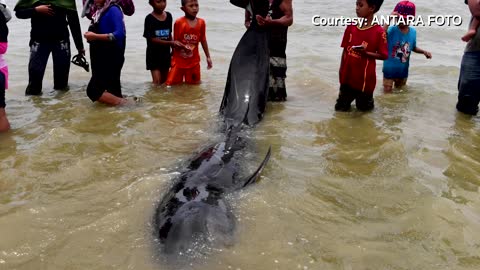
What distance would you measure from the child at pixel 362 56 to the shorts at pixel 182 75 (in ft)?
7.58

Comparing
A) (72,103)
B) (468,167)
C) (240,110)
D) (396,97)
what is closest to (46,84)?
(72,103)

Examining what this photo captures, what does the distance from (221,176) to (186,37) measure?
330 centimetres

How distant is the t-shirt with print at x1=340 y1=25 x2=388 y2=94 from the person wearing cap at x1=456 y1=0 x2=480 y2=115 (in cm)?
104

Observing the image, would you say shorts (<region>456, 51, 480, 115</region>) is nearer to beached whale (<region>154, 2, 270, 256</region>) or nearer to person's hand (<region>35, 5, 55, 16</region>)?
beached whale (<region>154, 2, 270, 256</region>)

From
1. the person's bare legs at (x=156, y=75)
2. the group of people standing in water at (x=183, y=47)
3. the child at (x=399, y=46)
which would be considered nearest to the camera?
the group of people standing in water at (x=183, y=47)

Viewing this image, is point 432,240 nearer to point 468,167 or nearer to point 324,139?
point 468,167

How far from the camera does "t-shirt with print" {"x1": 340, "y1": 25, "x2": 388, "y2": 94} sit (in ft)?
15.5

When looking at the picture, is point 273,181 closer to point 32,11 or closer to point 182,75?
point 182,75

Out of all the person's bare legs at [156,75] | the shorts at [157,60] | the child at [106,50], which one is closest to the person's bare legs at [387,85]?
the shorts at [157,60]

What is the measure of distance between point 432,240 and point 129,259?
1.87 metres

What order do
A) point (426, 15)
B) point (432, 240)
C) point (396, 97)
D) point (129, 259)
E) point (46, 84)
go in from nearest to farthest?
point (129, 259) < point (432, 240) < point (396, 97) < point (46, 84) < point (426, 15)

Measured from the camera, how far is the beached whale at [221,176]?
2.68m

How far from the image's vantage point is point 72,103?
564cm

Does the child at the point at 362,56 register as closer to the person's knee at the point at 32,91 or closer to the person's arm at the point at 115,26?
the person's arm at the point at 115,26
